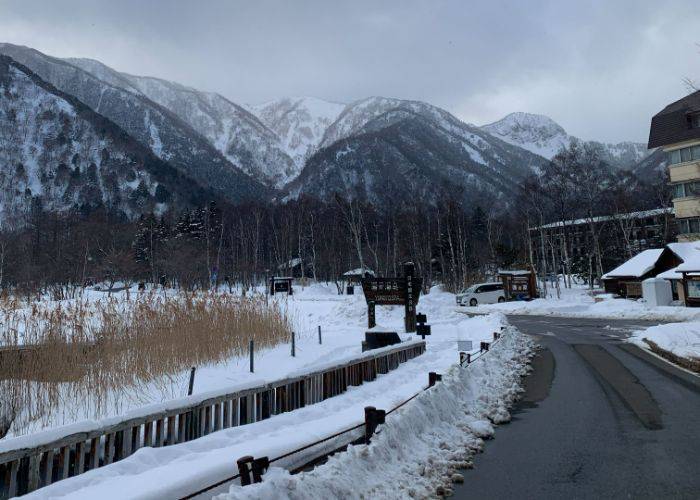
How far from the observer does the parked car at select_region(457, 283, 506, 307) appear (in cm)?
3747

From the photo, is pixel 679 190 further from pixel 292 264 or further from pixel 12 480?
pixel 12 480

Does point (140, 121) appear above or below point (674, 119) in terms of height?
above

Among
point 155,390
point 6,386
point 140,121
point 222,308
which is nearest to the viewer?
point 6,386

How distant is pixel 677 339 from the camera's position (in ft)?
44.3

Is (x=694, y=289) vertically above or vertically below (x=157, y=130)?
below

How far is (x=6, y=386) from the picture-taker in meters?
7.07

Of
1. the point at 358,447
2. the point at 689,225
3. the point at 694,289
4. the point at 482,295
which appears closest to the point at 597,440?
the point at 358,447

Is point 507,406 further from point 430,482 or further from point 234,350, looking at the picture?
point 234,350

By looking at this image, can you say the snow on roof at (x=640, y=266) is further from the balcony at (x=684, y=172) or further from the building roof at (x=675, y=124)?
the building roof at (x=675, y=124)

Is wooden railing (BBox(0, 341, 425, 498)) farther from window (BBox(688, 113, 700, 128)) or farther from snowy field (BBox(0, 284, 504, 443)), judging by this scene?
window (BBox(688, 113, 700, 128))

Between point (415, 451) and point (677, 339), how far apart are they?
1241 cm

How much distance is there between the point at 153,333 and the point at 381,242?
53587 mm

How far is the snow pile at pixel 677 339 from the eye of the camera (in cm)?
1180

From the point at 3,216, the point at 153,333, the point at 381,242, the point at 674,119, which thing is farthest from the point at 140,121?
the point at 153,333
